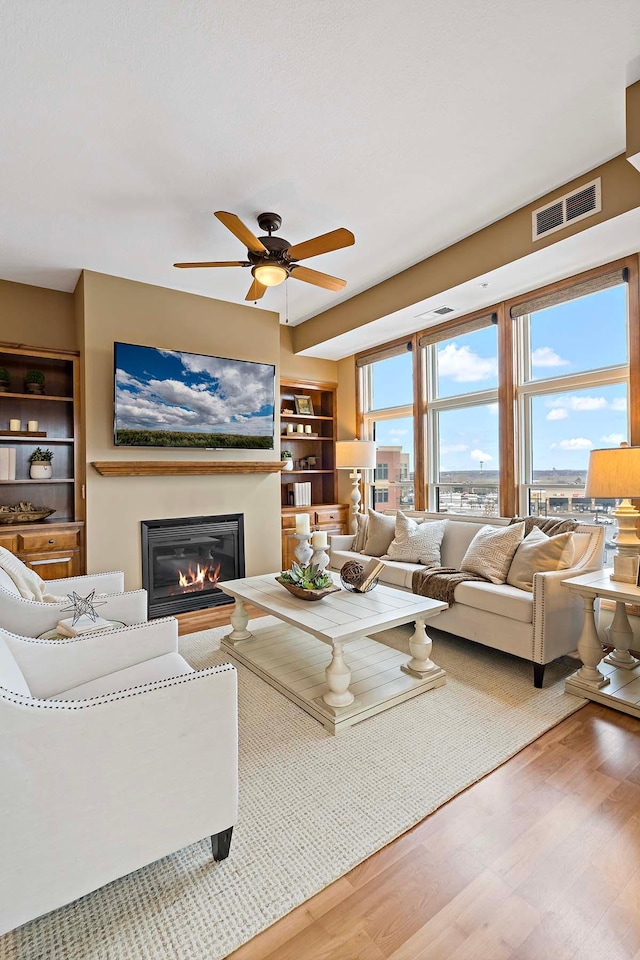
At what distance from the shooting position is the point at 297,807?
184 centimetres

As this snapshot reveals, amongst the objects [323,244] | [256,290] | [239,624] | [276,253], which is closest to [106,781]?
[239,624]

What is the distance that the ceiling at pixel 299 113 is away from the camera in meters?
1.88

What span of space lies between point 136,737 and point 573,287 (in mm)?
4014

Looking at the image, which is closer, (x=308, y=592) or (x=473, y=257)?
(x=308, y=592)

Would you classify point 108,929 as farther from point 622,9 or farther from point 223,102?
point 622,9

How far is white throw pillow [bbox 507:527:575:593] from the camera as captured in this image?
3029 millimetres

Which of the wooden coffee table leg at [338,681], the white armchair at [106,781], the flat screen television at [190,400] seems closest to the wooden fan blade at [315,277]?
the flat screen television at [190,400]

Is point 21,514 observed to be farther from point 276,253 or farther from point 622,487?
point 622,487

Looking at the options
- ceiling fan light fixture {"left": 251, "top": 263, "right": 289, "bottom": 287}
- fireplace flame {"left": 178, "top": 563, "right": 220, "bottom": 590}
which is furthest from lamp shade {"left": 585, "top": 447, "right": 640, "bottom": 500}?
fireplace flame {"left": 178, "top": 563, "right": 220, "bottom": 590}

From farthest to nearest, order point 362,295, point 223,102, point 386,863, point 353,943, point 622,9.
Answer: point 362,295
point 223,102
point 622,9
point 386,863
point 353,943

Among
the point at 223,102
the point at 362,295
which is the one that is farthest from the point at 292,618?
the point at 362,295

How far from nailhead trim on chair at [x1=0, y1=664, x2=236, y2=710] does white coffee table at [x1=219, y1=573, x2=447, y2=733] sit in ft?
3.15

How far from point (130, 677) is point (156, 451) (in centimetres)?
286

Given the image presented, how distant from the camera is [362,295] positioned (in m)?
4.70
